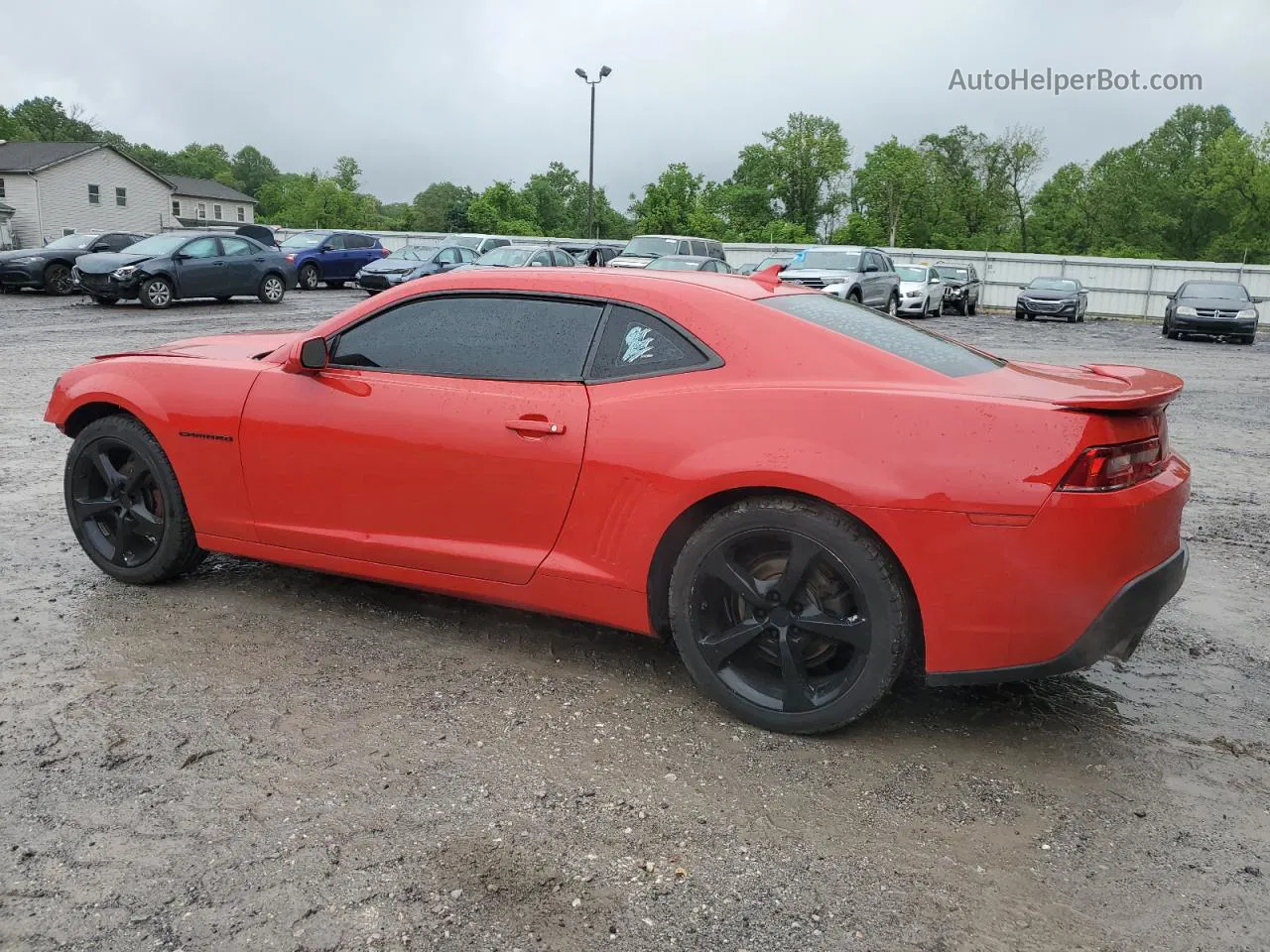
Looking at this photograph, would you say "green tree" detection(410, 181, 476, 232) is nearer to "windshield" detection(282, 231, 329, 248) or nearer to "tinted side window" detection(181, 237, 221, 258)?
"windshield" detection(282, 231, 329, 248)

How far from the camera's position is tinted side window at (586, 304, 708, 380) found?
3695 mm

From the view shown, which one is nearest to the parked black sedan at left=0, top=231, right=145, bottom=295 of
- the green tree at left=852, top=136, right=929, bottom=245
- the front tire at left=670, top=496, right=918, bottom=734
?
the front tire at left=670, top=496, right=918, bottom=734

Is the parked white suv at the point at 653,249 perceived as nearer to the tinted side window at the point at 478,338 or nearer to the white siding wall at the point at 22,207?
the tinted side window at the point at 478,338

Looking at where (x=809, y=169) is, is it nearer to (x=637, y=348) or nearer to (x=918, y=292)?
(x=918, y=292)

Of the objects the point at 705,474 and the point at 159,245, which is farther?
the point at 159,245

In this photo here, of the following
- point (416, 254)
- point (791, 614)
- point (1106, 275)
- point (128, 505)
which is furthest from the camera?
point (1106, 275)

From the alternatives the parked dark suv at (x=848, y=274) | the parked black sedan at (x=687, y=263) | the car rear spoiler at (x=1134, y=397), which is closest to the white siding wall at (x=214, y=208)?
the parked black sedan at (x=687, y=263)

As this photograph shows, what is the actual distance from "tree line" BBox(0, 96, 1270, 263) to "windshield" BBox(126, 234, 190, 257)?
48.9 meters

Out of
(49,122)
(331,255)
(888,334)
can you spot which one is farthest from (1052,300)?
(49,122)

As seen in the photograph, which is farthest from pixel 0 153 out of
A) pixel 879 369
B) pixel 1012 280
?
pixel 879 369

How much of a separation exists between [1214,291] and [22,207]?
56.4 m

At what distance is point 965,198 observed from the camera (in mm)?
73688

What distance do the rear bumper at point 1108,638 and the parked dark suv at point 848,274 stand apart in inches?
777

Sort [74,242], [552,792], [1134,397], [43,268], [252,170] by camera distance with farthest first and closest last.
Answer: [252,170]
[74,242]
[43,268]
[1134,397]
[552,792]
